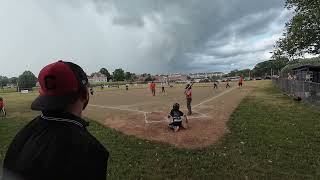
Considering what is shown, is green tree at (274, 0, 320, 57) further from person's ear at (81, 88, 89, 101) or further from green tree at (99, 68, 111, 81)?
green tree at (99, 68, 111, 81)

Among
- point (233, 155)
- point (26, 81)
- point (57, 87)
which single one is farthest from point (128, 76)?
point (57, 87)

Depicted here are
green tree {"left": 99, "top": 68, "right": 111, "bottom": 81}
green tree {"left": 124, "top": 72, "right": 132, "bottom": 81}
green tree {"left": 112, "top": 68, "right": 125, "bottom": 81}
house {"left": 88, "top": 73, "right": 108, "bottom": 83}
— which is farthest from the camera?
green tree {"left": 99, "top": 68, "right": 111, "bottom": 81}

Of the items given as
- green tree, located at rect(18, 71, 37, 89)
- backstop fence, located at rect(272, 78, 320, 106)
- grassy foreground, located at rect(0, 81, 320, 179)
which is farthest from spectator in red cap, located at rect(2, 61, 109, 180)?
green tree, located at rect(18, 71, 37, 89)

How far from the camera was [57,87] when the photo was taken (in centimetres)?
220

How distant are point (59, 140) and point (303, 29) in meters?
35.7

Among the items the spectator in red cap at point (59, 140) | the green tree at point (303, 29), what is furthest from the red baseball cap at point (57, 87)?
the green tree at point (303, 29)

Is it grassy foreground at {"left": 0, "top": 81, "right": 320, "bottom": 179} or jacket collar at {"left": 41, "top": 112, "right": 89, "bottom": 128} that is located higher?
jacket collar at {"left": 41, "top": 112, "right": 89, "bottom": 128}

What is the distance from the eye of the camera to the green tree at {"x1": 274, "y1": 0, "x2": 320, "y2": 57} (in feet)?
109

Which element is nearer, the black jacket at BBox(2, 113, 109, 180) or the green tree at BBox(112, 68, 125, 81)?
the black jacket at BBox(2, 113, 109, 180)

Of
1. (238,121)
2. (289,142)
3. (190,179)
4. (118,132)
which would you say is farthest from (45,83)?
(238,121)

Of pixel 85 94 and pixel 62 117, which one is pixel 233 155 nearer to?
pixel 85 94

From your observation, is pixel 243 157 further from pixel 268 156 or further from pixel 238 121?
pixel 238 121

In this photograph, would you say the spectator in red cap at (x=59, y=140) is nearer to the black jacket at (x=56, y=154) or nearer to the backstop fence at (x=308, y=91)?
the black jacket at (x=56, y=154)

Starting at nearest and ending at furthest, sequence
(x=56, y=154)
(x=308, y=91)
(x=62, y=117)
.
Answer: (x=56, y=154) → (x=62, y=117) → (x=308, y=91)
